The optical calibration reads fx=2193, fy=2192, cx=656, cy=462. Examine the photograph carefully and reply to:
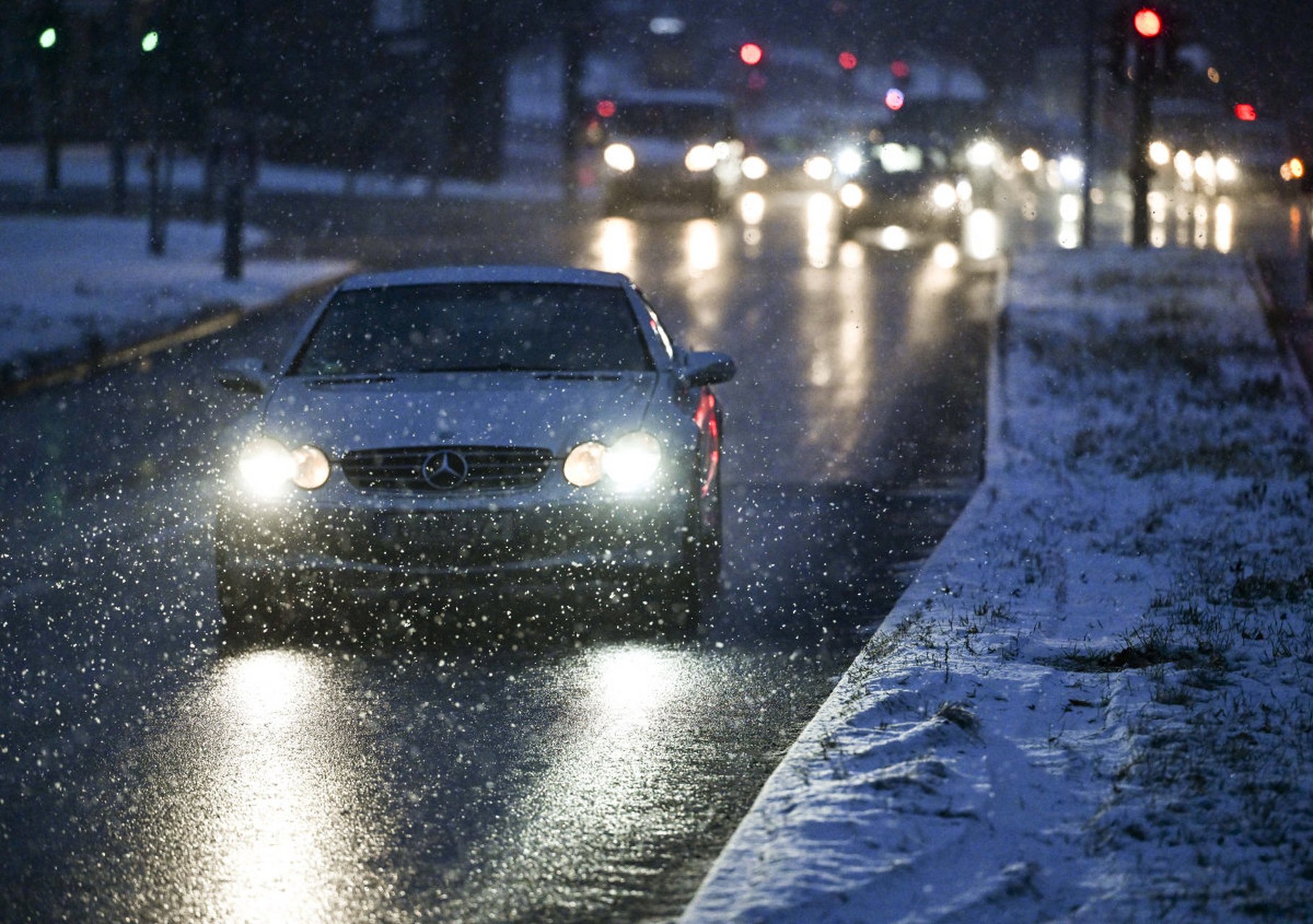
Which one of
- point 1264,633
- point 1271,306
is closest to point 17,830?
point 1264,633

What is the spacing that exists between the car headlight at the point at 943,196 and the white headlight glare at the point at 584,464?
28493mm

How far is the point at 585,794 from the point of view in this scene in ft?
20.2

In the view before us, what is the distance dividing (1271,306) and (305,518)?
17963 mm

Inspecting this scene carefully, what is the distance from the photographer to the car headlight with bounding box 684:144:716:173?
138 feet

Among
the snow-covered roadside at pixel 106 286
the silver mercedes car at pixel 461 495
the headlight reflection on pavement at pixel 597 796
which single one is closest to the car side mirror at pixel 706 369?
the silver mercedes car at pixel 461 495

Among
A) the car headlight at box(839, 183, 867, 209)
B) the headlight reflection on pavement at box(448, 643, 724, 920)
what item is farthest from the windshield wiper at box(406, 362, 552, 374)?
the car headlight at box(839, 183, 867, 209)

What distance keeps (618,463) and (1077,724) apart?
248 cm

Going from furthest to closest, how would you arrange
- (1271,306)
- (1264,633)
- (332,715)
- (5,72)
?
(5,72), (1271,306), (1264,633), (332,715)

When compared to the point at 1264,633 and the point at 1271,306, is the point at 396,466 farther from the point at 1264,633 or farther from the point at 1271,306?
the point at 1271,306

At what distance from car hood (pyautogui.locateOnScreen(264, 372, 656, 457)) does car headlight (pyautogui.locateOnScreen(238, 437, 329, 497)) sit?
5cm

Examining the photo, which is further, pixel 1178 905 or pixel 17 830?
pixel 17 830

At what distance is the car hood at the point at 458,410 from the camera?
839 centimetres

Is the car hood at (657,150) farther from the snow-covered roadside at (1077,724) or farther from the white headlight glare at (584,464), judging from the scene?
the white headlight glare at (584,464)

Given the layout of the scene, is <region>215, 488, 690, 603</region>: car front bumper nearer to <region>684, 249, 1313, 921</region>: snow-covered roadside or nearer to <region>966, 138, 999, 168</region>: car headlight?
<region>684, 249, 1313, 921</region>: snow-covered roadside
